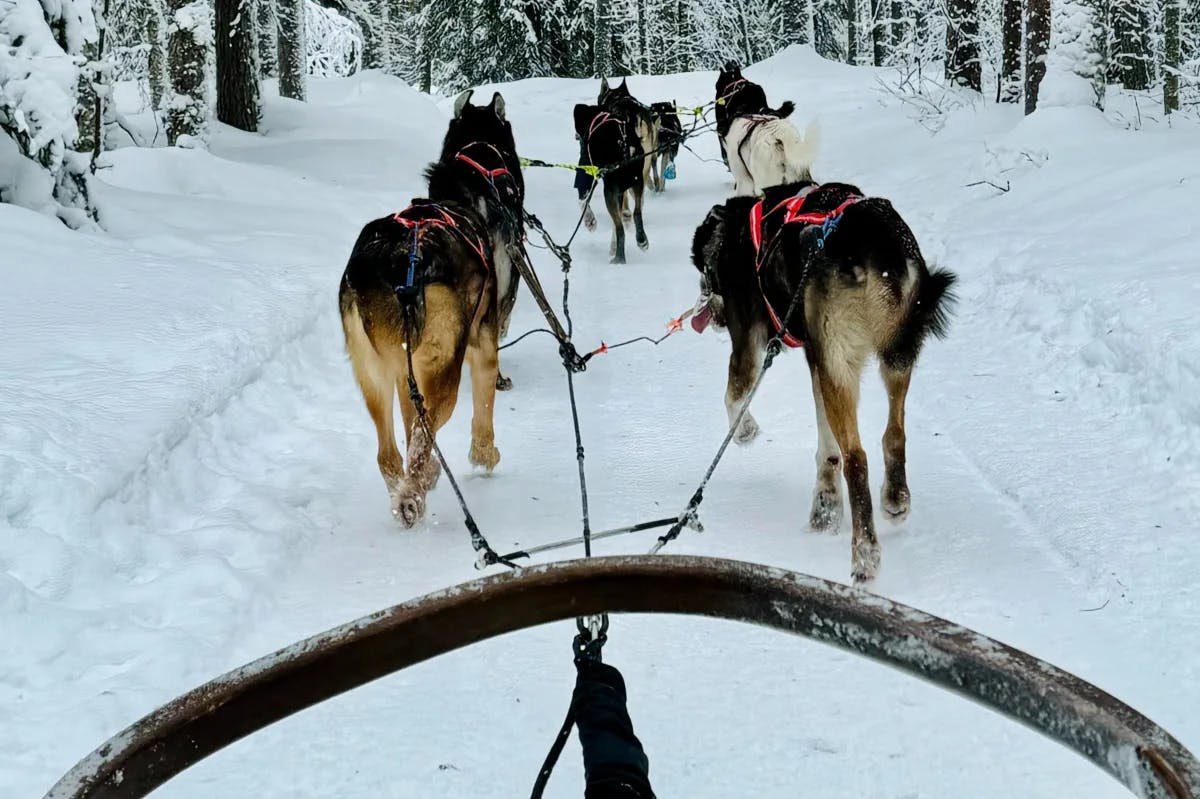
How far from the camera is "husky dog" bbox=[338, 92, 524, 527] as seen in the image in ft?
15.4

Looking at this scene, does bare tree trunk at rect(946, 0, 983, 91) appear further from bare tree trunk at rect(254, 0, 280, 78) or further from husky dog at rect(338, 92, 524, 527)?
husky dog at rect(338, 92, 524, 527)

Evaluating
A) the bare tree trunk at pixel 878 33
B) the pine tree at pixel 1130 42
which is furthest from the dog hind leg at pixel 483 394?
the bare tree trunk at pixel 878 33

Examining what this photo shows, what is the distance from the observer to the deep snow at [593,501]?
3.25m

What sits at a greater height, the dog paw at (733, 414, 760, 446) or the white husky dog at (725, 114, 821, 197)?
the white husky dog at (725, 114, 821, 197)

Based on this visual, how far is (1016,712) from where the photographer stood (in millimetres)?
1403

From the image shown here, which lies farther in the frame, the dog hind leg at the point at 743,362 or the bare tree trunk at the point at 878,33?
the bare tree trunk at the point at 878,33

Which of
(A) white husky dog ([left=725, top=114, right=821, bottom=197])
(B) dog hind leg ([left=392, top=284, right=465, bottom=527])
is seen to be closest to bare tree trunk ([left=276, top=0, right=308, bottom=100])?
(A) white husky dog ([left=725, top=114, right=821, bottom=197])

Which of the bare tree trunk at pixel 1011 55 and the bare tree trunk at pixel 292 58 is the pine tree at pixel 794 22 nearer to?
the bare tree trunk at pixel 292 58

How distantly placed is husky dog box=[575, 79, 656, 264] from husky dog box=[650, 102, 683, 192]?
2.29ft

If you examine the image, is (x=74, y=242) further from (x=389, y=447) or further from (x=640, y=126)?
(x=640, y=126)

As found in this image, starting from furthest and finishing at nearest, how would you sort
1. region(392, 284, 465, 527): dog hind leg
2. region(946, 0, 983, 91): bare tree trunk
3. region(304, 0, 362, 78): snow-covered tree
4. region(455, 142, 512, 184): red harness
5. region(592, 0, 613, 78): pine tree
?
region(592, 0, 613, 78): pine tree → region(304, 0, 362, 78): snow-covered tree → region(946, 0, 983, 91): bare tree trunk → region(455, 142, 512, 184): red harness → region(392, 284, 465, 527): dog hind leg

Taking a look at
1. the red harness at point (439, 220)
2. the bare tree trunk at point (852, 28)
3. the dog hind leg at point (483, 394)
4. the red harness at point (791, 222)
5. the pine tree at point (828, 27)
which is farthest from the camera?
the pine tree at point (828, 27)

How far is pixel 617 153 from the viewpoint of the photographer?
11867 mm

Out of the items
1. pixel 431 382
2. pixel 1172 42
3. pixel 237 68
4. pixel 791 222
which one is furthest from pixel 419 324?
pixel 1172 42
